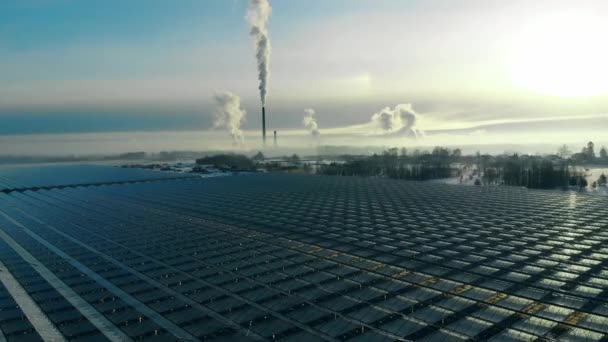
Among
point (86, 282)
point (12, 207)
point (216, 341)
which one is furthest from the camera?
point (12, 207)

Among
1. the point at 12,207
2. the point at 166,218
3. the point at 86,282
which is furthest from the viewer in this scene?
the point at 12,207

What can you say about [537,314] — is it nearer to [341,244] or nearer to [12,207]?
[341,244]

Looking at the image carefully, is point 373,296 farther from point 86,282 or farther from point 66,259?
point 66,259

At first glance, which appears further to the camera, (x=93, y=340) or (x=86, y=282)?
(x=86, y=282)

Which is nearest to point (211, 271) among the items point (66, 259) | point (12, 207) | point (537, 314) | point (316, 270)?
point (316, 270)

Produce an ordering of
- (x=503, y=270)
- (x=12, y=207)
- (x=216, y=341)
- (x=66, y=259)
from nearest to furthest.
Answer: (x=216, y=341) < (x=503, y=270) < (x=66, y=259) < (x=12, y=207)

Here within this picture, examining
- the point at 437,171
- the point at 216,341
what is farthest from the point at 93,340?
the point at 437,171
